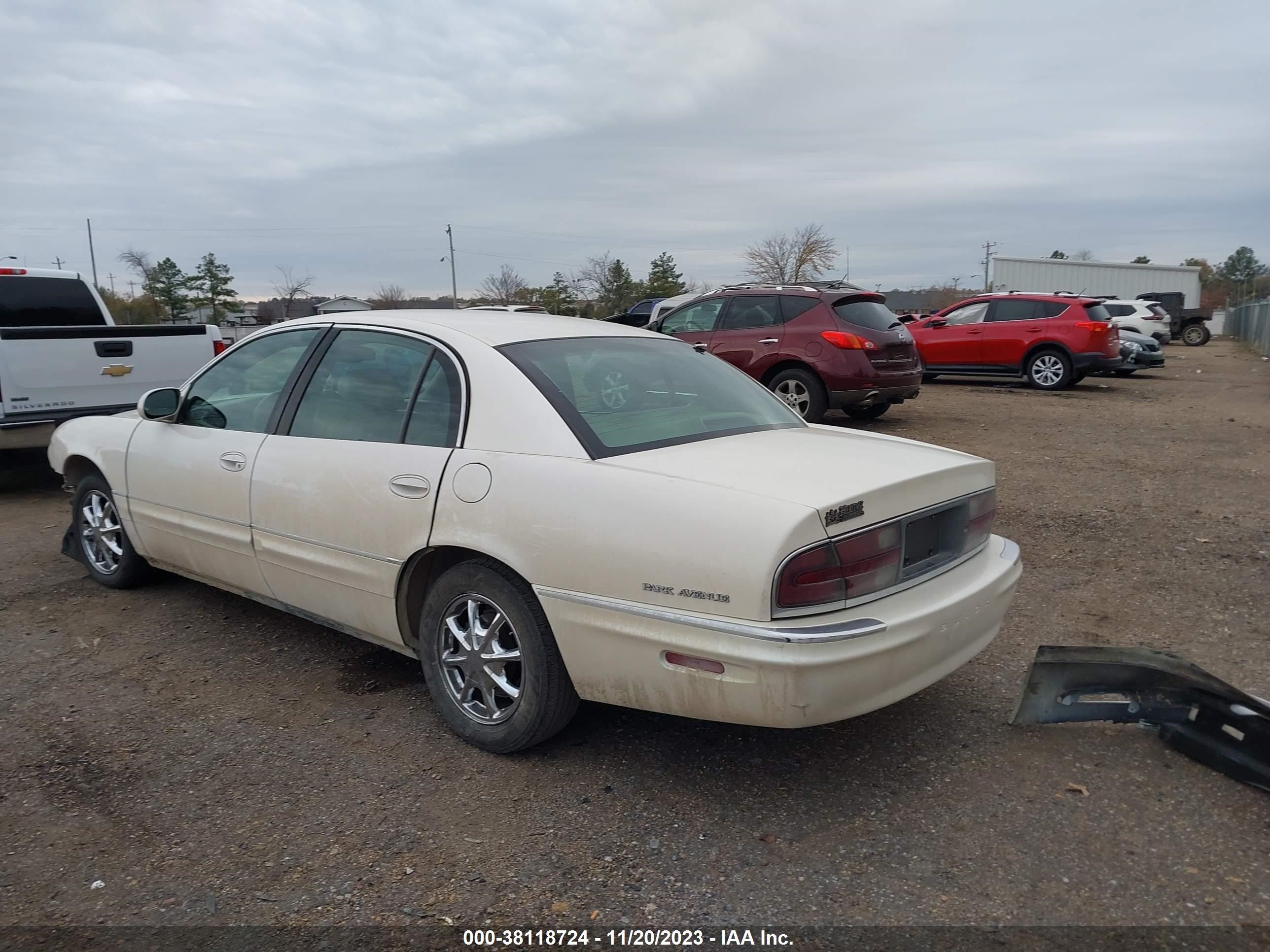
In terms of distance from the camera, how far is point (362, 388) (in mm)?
3738

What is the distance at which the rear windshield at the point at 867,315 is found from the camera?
10.1 meters

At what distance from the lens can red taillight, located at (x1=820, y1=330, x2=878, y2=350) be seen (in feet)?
32.2

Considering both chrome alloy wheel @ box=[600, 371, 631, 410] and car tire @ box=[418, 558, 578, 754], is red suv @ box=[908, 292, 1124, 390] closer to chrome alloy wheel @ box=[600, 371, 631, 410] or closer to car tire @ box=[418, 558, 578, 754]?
chrome alloy wheel @ box=[600, 371, 631, 410]

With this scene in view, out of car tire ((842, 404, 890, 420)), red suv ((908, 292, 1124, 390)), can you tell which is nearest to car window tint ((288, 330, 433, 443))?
car tire ((842, 404, 890, 420))

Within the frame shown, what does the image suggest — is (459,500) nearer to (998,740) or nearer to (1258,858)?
(998,740)

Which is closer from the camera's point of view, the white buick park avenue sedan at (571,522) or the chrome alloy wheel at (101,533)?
the white buick park avenue sedan at (571,522)

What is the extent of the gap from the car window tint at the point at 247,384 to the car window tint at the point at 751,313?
6.93m

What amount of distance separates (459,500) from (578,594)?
1.97 ft

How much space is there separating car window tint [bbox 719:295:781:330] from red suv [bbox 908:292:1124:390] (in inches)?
265

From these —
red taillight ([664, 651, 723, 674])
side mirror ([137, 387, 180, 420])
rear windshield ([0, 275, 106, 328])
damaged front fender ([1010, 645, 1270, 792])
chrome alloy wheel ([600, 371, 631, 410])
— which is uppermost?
rear windshield ([0, 275, 106, 328])

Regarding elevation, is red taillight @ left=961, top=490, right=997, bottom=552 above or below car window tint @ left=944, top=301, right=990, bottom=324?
below

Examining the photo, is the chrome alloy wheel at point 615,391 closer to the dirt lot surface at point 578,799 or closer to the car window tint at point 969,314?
the dirt lot surface at point 578,799

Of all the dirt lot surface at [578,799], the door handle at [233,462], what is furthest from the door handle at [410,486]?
the door handle at [233,462]

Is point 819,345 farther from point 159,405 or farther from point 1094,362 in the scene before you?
point 1094,362
